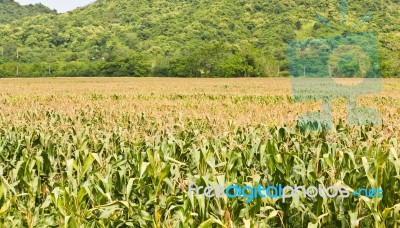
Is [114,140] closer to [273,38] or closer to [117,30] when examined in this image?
[273,38]

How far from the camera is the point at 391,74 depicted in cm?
7156

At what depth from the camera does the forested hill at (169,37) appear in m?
93.1

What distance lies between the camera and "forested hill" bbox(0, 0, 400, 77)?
93.1 meters

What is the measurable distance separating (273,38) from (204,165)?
364ft

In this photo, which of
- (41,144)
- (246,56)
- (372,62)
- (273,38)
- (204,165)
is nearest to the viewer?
(204,165)

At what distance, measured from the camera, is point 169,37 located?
13462 centimetres

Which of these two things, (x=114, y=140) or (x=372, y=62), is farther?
(x=114, y=140)

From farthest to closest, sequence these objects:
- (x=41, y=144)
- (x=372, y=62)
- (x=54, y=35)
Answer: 1. (x=54, y=35)
2. (x=41, y=144)
3. (x=372, y=62)

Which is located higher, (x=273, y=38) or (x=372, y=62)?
(x=273, y=38)

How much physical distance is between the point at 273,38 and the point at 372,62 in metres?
108

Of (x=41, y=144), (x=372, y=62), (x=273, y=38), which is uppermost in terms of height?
(x=273, y=38)

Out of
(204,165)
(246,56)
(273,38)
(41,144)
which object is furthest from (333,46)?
(273,38)

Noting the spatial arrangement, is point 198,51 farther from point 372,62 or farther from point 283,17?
point 372,62

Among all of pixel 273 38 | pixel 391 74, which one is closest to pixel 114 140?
pixel 391 74
